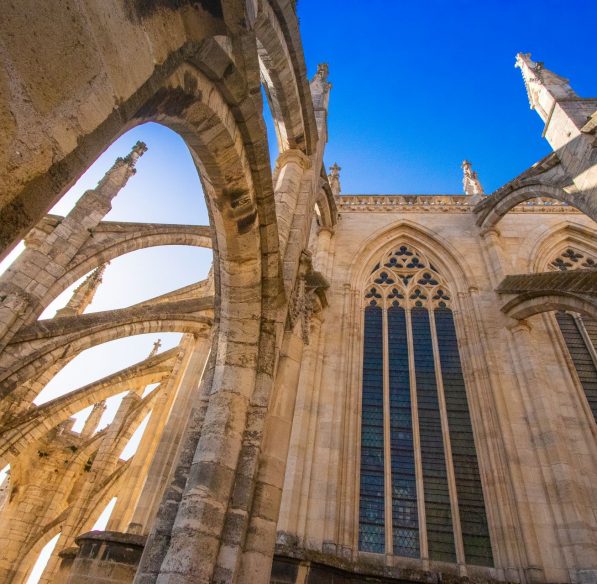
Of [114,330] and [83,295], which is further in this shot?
[83,295]

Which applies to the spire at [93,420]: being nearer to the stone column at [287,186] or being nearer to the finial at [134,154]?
the finial at [134,154]

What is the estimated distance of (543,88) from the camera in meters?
8.23

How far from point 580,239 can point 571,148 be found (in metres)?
4.13

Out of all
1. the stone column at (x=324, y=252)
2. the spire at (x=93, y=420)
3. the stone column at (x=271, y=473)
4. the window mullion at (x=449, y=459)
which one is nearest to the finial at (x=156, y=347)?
the spire at (x=93, y=420)

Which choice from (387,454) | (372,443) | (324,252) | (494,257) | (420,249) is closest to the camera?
(387,454)

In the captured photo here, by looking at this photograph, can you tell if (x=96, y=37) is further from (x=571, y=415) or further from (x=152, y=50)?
(x=571, y=415)

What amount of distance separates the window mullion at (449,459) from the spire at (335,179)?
4.91 metres

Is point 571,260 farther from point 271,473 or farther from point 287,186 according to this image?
point 271,473

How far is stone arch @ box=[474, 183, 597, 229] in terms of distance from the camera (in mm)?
7823

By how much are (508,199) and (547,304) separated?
3357 millimetres

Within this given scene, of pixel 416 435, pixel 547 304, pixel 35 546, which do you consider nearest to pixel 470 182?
pixel 547 304

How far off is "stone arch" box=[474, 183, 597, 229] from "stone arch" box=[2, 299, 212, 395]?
277 inches

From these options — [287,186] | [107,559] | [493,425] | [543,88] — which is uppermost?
[543,88]

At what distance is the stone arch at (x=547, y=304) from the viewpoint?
21.0ft
